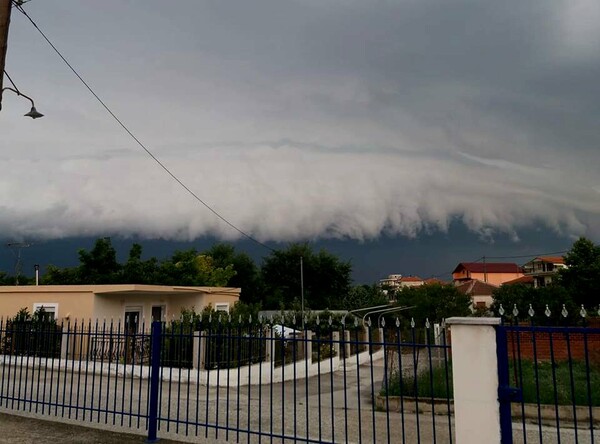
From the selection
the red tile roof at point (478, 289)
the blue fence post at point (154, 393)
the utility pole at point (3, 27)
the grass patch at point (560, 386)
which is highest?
the utility pole at point (3, 27)

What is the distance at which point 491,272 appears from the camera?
8731cm

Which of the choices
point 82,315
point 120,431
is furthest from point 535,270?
point 120,431

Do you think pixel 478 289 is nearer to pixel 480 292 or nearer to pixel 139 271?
pixel 480 292

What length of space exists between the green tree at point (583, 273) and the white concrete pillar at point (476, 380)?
119 ft

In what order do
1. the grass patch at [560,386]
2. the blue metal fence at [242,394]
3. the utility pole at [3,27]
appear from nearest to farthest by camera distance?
the blue metal fence at [242,394] → the utility pole at [3,27] → the grass patch at [560,386]

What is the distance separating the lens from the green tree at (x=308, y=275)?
48281 millimetres

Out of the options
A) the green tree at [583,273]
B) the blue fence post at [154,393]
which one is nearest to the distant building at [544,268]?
A: the green tree at [583,273]

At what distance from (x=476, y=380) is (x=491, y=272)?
291ft

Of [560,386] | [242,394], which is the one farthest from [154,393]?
[560,386]

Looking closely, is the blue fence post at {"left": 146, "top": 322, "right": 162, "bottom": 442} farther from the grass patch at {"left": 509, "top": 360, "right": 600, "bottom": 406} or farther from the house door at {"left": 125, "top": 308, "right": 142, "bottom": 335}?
the house door at {"left": 125, "top": 308, "right": 142, "bottom": 335}

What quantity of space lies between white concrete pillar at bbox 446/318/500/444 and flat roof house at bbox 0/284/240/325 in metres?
13.2

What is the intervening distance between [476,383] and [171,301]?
1763 cm

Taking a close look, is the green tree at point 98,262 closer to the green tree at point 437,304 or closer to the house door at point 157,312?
the house door at point 157,312

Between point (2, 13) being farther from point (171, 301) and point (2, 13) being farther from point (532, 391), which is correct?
point (171, 301)
